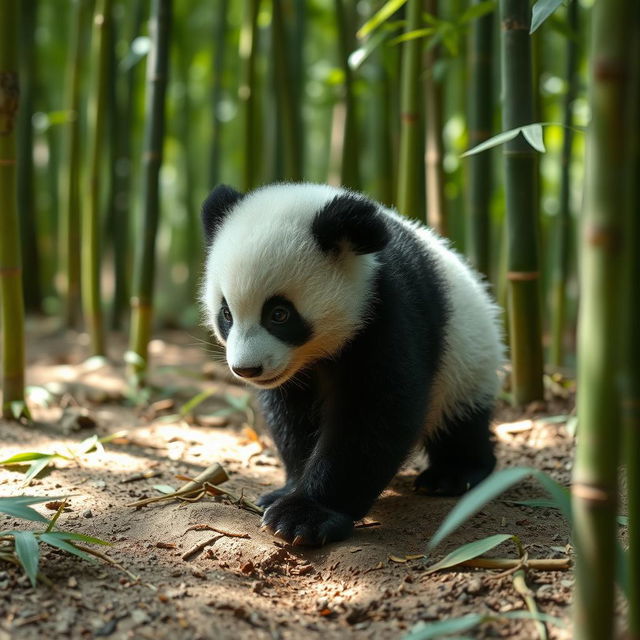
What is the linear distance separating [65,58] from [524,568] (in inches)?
270

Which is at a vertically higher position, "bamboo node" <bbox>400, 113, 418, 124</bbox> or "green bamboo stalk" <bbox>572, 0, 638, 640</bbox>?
"bamboo node" <bbox>400, 113, 418, 124</bbox>

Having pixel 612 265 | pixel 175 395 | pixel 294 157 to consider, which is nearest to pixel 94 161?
pixel 294 157

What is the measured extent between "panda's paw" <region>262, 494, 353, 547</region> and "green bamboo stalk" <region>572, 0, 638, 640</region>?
40.6 inches

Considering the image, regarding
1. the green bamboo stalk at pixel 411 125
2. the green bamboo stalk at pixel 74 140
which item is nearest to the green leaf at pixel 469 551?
the green bamboo stalk at pixel 411 125

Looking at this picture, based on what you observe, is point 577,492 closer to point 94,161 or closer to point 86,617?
point 86,617

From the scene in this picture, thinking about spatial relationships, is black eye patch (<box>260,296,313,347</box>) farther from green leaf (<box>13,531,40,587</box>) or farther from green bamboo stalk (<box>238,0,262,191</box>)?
green bamboo stalk (<box>238,0,262,191</box>)

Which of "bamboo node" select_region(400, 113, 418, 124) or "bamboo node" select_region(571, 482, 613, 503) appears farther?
"bamboo node" select_region(400, 113, 418, 124)

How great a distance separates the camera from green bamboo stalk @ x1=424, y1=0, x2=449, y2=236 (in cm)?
409

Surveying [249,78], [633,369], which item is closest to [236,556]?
[633,369]

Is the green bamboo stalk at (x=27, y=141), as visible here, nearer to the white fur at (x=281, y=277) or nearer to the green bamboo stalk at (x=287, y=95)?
the green bamboo stalk at (x=287, y=95)

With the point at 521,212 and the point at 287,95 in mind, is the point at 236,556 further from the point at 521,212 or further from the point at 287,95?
the point at 287,95

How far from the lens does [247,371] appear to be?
227cm

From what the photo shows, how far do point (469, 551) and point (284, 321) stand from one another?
839 mm

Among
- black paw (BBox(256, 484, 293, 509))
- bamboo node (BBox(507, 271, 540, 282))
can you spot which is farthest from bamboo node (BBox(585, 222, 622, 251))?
bamboo node (BBox(507, 271, 540, 282))
